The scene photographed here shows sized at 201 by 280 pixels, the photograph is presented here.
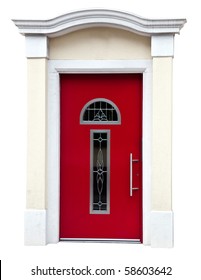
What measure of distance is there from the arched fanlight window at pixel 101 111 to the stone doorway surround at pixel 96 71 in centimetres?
46

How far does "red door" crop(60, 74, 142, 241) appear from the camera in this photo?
27.3 ft

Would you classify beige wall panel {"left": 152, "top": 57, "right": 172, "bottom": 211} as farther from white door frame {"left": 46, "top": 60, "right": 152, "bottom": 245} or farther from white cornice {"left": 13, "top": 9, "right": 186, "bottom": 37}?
white cornice {"left": 13, "top": 9, "right": 186, "bottom": 37}

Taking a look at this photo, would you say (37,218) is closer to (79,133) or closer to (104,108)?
(79,133)

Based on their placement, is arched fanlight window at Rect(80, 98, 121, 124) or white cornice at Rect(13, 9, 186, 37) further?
arched fanlight window at Rect(80, 98, 121, 124)

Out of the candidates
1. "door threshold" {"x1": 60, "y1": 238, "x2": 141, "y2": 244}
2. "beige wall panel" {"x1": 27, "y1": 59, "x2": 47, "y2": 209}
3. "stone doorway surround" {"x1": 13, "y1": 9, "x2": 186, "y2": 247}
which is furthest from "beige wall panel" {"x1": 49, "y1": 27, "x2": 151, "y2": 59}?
"door threshold" {"x1": 60, "y1": 238, "x2": 141, "y2": 244}

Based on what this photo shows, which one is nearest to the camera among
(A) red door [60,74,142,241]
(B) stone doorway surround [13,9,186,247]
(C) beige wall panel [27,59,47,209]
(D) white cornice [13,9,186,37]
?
(D) white cornice [13,9,186,37]

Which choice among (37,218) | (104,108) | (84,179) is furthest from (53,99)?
(37,218)

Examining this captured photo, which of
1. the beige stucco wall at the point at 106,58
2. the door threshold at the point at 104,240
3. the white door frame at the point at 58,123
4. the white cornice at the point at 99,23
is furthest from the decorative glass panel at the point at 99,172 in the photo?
the white cornice at the point at 99,23

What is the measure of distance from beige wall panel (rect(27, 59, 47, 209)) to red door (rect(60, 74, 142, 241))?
0.41m

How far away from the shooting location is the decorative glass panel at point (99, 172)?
834cm

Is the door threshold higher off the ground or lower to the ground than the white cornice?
lower

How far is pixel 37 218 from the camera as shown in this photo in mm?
8078

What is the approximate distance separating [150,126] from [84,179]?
4.43ft

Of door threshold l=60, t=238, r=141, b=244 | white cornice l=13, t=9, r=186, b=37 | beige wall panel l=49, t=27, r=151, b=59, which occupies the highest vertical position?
white cornice l=13, t=9, r=186, b=37
